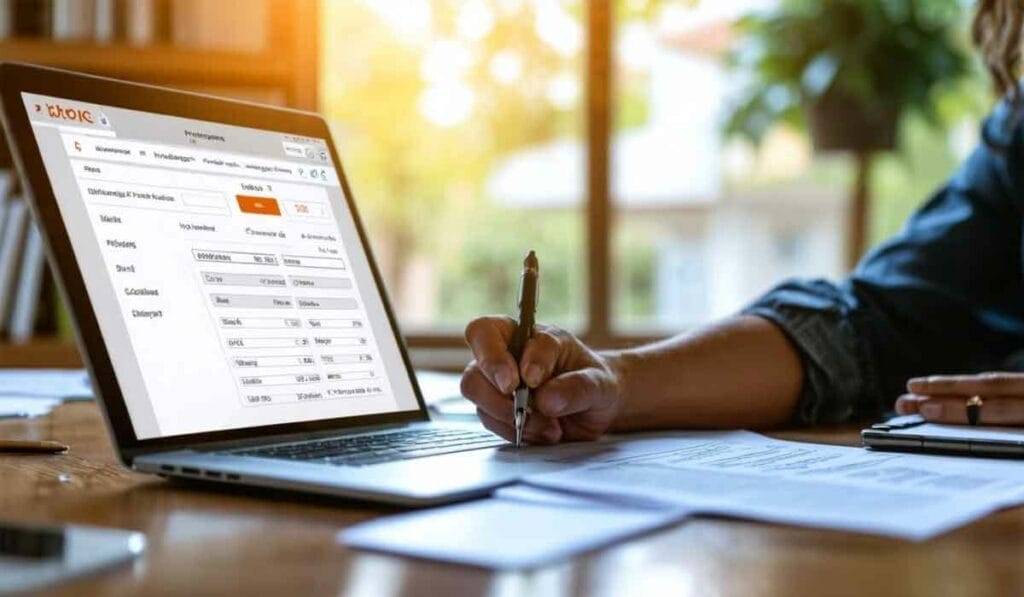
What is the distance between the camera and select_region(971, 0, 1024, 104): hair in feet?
5.01

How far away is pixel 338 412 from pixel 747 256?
2.57 m

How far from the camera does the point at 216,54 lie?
8.35 ft

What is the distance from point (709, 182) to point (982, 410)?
237cm

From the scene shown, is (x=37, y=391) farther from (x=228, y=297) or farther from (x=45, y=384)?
(x=228, y=297)

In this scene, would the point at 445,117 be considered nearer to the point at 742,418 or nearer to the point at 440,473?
the point at 742,418

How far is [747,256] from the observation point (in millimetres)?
3457

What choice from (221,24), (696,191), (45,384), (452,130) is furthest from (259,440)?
(696,191)

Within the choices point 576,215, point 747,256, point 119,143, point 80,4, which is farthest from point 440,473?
point 747,256

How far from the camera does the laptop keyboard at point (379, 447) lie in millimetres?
856

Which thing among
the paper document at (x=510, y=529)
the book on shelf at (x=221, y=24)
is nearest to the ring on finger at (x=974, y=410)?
the paper document at (x=510, y=529)

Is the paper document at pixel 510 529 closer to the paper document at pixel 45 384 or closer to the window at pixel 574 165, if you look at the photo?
the paper document at pixel 45 384

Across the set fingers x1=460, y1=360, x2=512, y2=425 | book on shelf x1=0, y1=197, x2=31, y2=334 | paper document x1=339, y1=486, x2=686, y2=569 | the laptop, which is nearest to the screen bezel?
the laptop

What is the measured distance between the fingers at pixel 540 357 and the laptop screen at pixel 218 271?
0.53ft

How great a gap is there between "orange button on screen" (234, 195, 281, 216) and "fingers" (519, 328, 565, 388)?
25 centimetres
